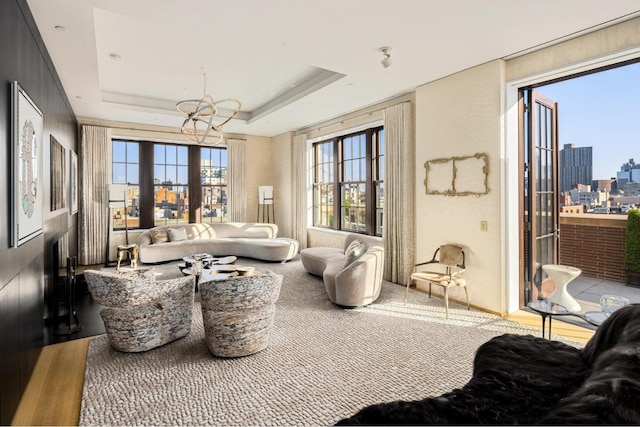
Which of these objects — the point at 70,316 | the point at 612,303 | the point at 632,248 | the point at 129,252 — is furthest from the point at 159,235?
the point at 632,248

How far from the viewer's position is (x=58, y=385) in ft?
8.40

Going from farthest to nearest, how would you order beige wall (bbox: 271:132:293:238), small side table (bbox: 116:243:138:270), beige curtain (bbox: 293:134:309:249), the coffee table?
1. beige wall (bbox: 271:132:293:238)
2. beige curtain (bbox: 293:134:309:249)
3. small side table (bbox: 116:243:138:270)
4. the coffee table

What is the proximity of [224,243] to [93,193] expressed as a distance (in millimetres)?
2831

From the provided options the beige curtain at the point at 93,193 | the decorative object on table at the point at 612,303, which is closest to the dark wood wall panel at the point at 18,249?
the beige curtain at the point at 93,193

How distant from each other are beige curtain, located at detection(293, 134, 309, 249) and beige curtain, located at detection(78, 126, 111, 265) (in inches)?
157

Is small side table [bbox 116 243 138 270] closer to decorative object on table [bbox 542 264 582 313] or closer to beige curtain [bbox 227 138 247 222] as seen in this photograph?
beige curtain [bbox 227 138 247 222]

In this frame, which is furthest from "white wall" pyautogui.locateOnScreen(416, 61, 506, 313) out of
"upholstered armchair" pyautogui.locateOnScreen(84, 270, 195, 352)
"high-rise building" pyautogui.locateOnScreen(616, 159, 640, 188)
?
"upholstered armchair" pyautogui.locateOnScreen(84, 270, 195, 352)

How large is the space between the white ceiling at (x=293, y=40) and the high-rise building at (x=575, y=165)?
184 cm

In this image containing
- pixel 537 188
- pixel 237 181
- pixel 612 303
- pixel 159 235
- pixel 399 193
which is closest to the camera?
pixel 612 303

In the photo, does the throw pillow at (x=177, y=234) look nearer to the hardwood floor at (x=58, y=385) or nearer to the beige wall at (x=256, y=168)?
the beige wall at (x=256, y=168)

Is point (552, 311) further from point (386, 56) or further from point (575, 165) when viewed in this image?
point (386, 56)

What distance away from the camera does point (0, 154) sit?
192 cm

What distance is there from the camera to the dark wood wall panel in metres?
1.98

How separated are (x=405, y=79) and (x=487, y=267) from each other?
268 centimetres
